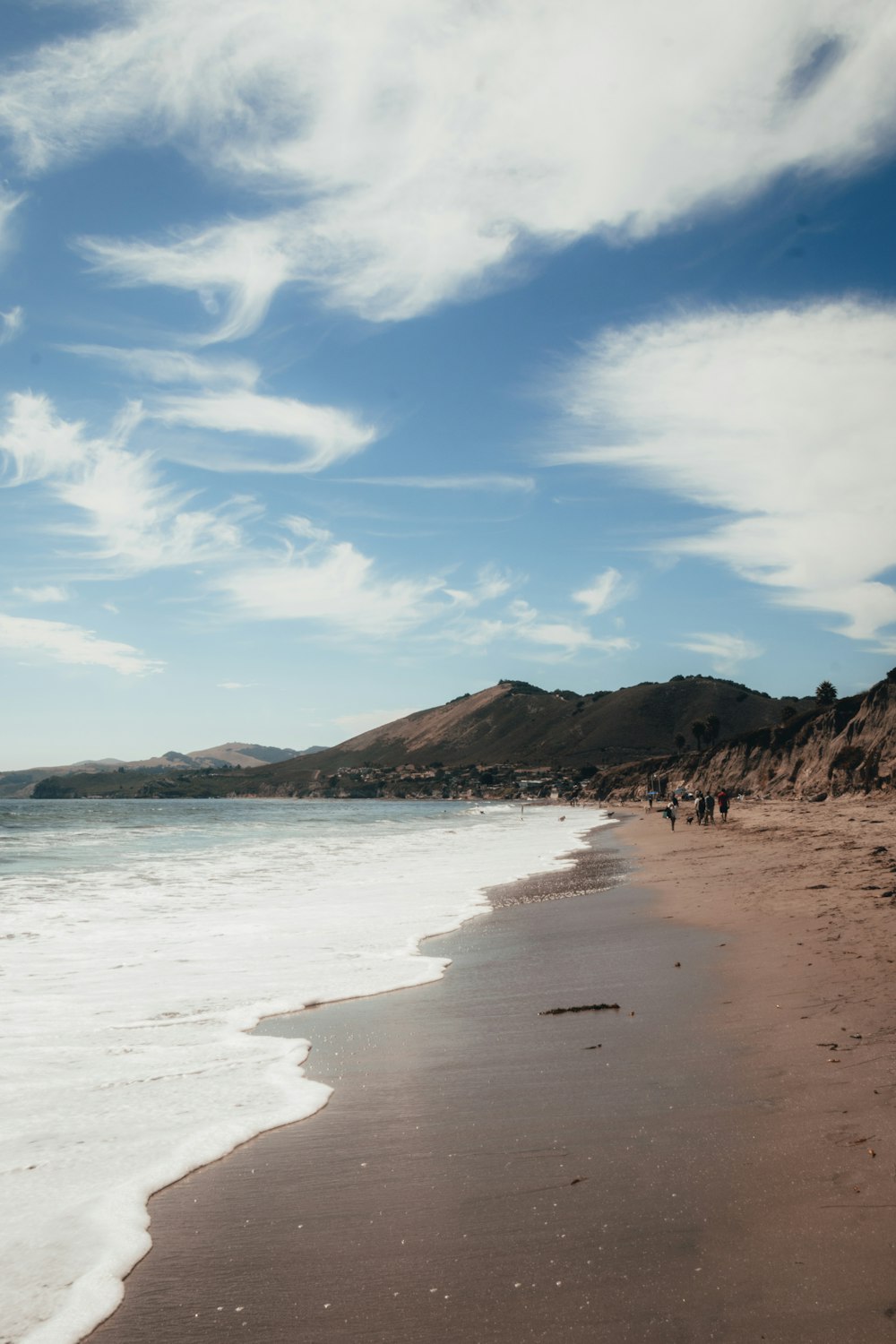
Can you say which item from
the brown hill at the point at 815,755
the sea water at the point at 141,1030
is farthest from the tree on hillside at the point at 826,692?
the sea water at the point at 141,1030

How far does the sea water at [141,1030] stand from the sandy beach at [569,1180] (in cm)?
33

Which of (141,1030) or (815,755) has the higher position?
(815,755)

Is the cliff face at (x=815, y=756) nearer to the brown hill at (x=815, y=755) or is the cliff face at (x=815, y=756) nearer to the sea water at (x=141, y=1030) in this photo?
the brown hill at (x=815, y=755)

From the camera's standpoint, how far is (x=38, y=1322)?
367cm

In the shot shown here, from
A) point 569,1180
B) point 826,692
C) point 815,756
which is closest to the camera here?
point 569,1180

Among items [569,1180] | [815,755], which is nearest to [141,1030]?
[569,1180]

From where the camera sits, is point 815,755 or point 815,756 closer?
point 815,756

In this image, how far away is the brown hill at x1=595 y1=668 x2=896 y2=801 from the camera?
192ft

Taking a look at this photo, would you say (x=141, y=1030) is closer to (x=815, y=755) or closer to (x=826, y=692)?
(x=815, y=755)

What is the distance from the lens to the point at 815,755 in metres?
69.6

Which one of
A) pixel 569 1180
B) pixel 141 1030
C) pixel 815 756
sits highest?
pixel 815 756

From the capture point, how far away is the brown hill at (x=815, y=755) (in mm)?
58438

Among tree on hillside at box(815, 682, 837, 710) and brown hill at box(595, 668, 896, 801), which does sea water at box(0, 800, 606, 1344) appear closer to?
brown hill at box(595, 668, 896, 801)

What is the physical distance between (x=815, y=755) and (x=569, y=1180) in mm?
71393
